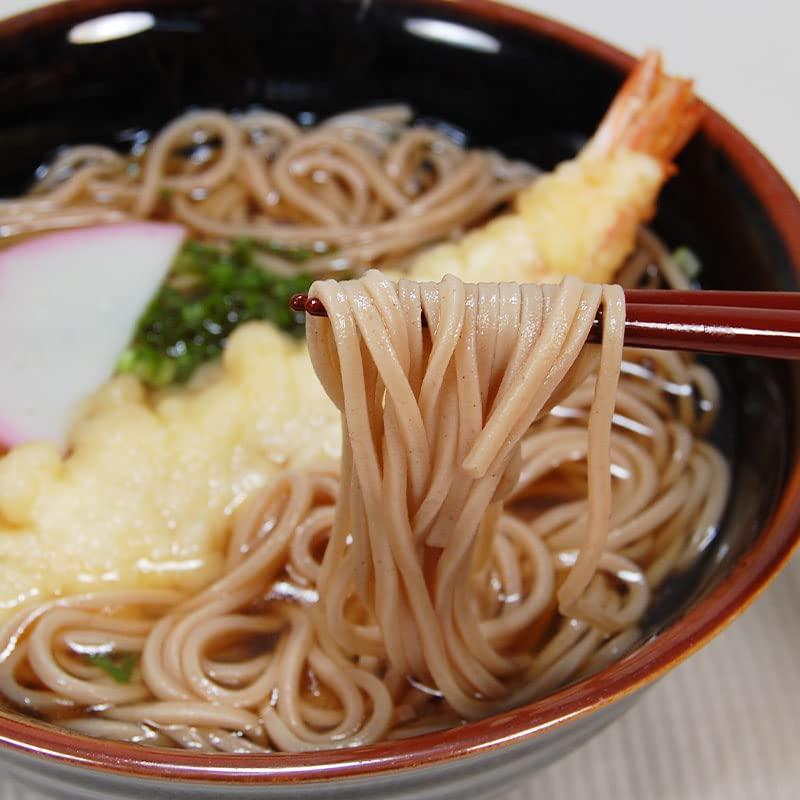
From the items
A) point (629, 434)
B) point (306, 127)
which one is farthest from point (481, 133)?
point (629, 434)

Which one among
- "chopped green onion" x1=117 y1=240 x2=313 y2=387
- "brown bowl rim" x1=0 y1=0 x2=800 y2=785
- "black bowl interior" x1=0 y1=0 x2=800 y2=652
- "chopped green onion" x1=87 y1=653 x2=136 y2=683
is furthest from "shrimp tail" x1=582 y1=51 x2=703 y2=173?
"chopped green onion" x1=87 y1=653 x2=136 y2=683

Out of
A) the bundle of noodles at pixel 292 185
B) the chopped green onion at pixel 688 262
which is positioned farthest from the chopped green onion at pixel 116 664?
the chopped green onion at pixel 688 262

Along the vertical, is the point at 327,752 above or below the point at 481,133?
below

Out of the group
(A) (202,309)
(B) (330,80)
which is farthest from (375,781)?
(B) (330,80)

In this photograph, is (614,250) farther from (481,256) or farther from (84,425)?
(84,425)

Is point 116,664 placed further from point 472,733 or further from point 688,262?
point 688,262

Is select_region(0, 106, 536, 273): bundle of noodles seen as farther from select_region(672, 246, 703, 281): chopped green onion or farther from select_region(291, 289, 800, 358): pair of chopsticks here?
select_region(291, 289, 800, 358): pair of chopsticks
